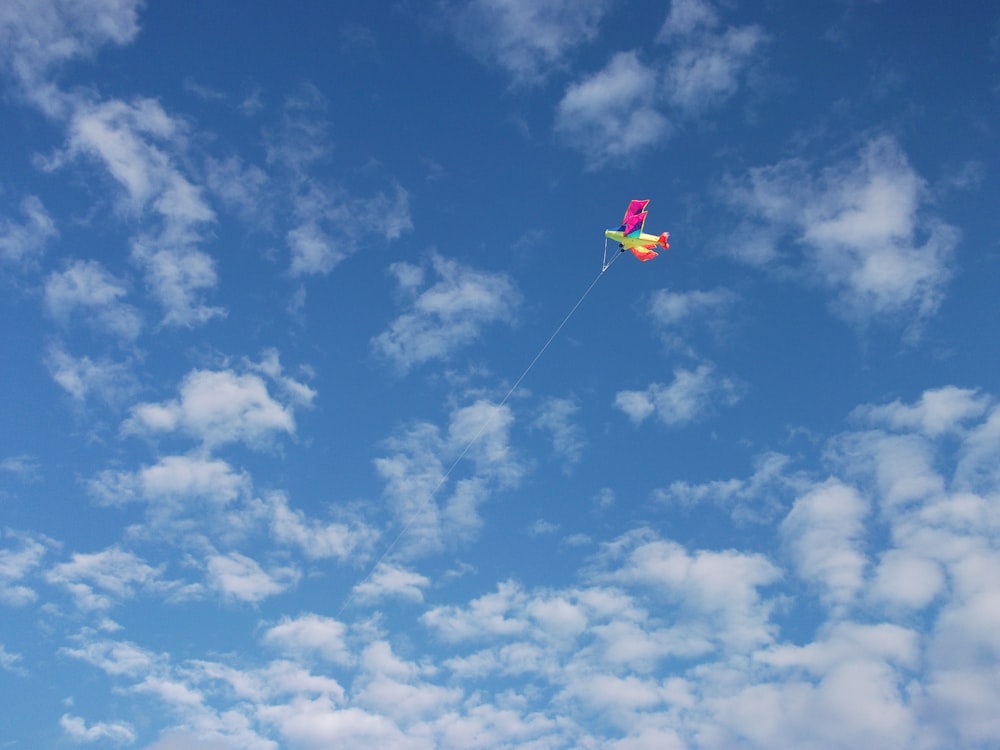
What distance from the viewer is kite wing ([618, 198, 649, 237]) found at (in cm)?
4709

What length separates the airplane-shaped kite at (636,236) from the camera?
155ft

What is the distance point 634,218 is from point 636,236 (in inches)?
45.6

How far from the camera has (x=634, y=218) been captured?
156 ft

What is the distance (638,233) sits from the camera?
157 feet

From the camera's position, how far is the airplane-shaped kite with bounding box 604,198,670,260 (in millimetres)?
47344

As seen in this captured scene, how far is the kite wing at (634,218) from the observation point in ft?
155

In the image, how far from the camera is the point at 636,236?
48.1m
